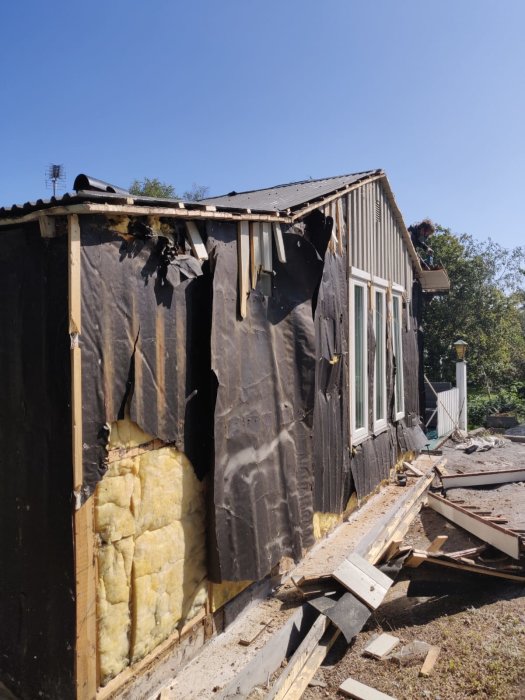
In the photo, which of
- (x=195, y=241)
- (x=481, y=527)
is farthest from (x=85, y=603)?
(x=481, y=527)

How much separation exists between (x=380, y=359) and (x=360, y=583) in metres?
3.97

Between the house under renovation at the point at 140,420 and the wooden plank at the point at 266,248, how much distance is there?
0.6 inches

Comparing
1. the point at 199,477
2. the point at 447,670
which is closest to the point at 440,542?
the point at 447,670

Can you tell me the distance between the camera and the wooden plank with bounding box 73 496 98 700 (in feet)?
9.04

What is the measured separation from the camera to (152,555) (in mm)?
3252

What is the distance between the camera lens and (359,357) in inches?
280

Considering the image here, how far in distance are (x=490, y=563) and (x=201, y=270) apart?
456 cm

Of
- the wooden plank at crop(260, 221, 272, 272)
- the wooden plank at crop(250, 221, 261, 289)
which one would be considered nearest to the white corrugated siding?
the wooden plank at crop(260, 221, 272, 272)

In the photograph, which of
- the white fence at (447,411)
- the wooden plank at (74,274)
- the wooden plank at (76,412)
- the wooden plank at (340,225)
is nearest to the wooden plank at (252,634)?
the wooden plank at (76,412)

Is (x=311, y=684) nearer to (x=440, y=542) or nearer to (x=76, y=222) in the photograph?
(x=440, y=542)

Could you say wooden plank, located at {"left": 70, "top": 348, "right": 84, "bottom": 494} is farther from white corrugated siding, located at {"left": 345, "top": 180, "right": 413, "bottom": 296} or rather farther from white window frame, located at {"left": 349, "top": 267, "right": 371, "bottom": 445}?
white corrugated siding, located at {"left": 345, "top": 180, "right": 413, "bottom": 296}

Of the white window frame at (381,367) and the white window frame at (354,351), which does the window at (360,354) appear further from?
the white window frame at (381,367)

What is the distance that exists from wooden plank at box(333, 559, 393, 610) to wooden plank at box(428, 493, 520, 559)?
65.1 inches

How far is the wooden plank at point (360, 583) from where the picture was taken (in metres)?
4.61
